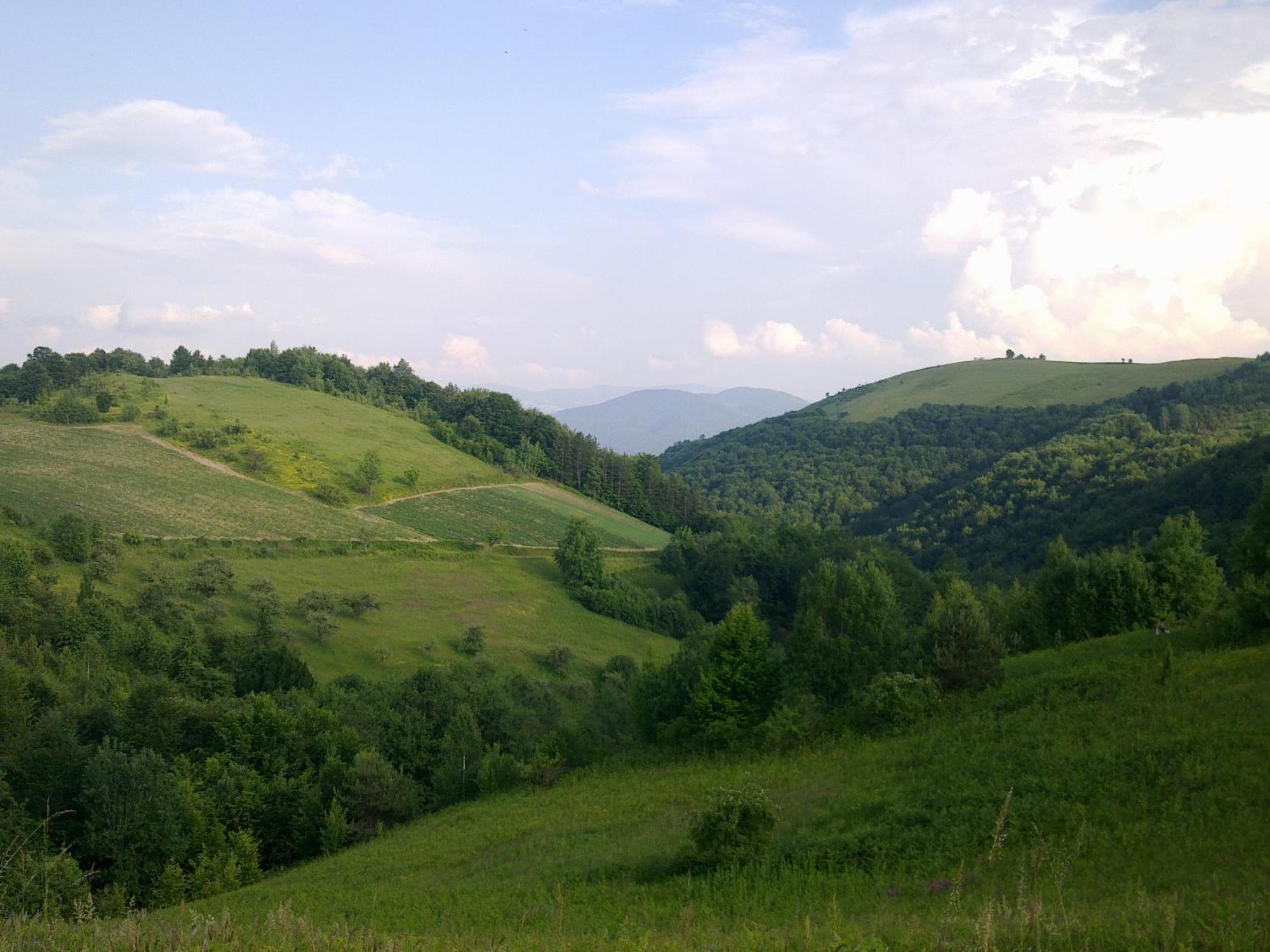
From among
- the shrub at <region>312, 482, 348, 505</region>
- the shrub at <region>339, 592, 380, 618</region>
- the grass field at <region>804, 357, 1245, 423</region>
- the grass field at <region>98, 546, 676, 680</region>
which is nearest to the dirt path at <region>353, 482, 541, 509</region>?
the shrub at <region>312, 482, 348, 505</region>

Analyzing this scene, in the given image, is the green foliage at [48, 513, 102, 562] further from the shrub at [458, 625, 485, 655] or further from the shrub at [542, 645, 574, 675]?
the shrub at [542, 645, 574, 675]

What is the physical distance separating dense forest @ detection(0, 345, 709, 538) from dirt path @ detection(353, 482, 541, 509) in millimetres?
6223

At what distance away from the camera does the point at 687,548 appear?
10175 cm

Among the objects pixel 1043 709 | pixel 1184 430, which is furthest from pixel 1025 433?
pixel 1043 709

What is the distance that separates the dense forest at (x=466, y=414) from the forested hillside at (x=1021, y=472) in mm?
30178

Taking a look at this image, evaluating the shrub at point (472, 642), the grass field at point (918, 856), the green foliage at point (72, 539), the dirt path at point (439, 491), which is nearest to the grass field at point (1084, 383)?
the dirt path at point (439, 491)

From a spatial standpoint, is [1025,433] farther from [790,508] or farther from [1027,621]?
[1027,621]

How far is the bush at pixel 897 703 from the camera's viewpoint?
2822cm

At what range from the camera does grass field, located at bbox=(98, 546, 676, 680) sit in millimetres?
60969

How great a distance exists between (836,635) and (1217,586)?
19.3 metres

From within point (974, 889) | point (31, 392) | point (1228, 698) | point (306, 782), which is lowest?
point (306, 782)

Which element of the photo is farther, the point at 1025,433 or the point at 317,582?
the point at 1025,433

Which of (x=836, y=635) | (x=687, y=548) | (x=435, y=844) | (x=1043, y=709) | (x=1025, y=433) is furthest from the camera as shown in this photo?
(x=1025, y=433)

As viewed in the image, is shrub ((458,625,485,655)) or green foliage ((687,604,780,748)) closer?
green foliage ((687,604,780,748))
